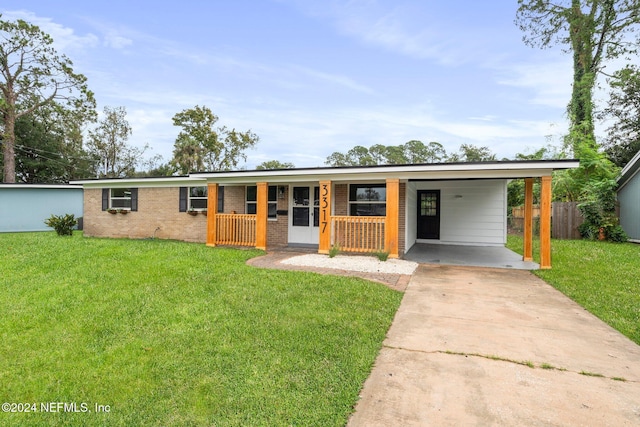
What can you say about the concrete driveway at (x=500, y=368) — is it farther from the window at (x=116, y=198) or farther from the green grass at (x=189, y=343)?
the window at (x=116, y=198)

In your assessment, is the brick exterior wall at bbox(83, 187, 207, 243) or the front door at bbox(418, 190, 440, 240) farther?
the front door at bbox(418, 190, 440, 240)

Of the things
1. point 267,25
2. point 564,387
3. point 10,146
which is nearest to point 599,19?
point 267,25

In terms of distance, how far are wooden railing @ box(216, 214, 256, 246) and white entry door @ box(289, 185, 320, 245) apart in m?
1.30

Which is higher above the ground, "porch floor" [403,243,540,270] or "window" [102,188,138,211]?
"window" [102,188,138,211]

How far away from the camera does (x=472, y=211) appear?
1212 centimetres

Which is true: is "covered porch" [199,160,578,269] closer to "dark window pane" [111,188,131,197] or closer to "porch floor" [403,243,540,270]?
"porch floor" [403,243,540,270]

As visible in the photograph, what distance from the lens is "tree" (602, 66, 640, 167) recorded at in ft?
64.7

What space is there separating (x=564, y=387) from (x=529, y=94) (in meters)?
16.6

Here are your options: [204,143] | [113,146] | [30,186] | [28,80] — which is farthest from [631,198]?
[113,146]

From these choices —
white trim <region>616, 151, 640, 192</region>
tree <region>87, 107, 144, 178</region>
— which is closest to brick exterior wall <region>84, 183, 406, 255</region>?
white trim <region>616, 151, 640, 192</region>

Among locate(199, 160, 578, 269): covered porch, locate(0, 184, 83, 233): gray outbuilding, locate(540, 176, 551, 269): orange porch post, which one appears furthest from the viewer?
locate(0, 184, 83, 233): gray outbuilding

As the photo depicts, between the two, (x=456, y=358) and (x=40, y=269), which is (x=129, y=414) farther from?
(x=40, y=269)

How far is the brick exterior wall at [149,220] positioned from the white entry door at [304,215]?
3.43m

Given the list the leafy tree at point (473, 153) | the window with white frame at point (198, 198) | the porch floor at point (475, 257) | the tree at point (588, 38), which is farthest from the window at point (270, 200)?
the leafy tree at point (473, 153)
